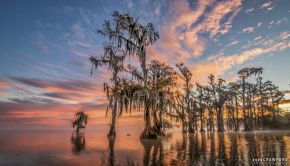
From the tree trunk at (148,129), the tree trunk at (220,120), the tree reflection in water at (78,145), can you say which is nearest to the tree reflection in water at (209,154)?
the tree reflection in water at (78,145)

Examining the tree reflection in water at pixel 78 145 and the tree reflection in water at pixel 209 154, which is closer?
the tree reflection in water at pixel 209 154

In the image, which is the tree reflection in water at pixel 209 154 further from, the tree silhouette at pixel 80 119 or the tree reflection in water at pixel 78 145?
the tree silhouette at pixel 80 119

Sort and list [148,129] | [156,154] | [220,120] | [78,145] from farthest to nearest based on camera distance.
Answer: [220,120]
[148,129]
[78,145]
[156,154]

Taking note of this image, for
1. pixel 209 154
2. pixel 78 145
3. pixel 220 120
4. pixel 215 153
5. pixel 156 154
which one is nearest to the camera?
pixel 209 154

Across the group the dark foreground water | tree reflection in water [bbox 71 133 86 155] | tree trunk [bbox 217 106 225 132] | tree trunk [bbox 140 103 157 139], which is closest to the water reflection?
the dark foreground water

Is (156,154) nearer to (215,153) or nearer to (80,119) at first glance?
(215,153)

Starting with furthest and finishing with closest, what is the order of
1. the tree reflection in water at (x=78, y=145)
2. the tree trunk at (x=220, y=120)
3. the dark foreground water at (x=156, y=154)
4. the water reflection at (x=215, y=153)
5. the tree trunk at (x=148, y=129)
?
the tree trunk at (x=220, y=120) < the tree trunk at (x=148, y=129) < the tree reflection in water at (x=78, y=145) < the dark foreground water at (x=156, y=154) < the water reflection at (x=215, y=153)

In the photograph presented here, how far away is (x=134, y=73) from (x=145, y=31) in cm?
633

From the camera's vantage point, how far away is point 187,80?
58.8 meters

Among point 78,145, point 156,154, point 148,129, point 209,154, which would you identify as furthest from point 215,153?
point 148,129

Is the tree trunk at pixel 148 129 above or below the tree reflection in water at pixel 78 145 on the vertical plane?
above

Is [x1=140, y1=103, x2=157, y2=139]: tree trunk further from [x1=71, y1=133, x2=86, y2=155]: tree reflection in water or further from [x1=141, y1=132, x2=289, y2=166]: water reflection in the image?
[x1=141, y1=132, x2=289, y2=166]: water reflection

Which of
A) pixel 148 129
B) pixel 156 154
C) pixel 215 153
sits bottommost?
pixel 156 154

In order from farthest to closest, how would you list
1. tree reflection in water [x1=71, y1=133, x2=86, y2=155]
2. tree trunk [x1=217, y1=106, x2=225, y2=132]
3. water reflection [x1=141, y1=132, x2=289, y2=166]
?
tree trunk [x1=217, y1=106, x2=225, y2=132]
tree reflection in water [x1=71, y1=133, x2=86, y2=155]
water reflection [x1=141, y1=132, x2=289, y2=166]
